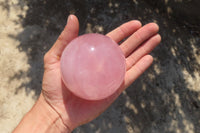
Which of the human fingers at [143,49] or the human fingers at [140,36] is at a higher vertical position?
the human fingers at [140,36]

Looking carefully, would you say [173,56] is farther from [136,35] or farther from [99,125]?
[99,125]

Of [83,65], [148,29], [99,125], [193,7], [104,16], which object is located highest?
[83,65]

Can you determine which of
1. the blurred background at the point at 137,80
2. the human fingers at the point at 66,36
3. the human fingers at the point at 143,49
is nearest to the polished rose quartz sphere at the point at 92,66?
the human fingers at the point at 66,36

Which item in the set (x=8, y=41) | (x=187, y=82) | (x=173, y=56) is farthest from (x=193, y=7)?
(x=8, y=41)

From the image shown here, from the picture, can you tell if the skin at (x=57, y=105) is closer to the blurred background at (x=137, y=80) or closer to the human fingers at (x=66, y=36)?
the human fingers at (x=66, y=36)

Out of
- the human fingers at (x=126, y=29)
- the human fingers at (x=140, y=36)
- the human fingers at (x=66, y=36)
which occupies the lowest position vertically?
the human fingers at (x=140, y=36)

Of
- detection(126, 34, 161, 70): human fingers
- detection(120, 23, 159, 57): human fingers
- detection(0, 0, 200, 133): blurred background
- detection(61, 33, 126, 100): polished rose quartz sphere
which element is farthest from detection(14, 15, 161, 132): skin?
detection(0, 0, 200, 133): blurred background
